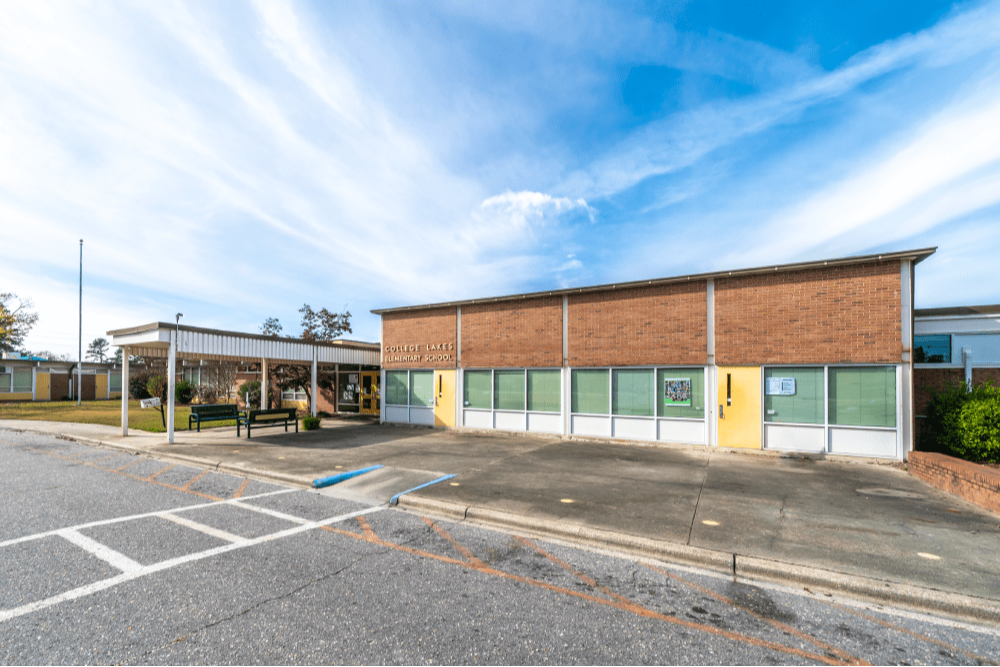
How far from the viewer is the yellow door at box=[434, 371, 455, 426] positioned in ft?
58.2

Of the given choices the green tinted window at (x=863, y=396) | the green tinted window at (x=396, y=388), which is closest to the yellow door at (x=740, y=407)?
the green tinted window at (x=863, y=396)

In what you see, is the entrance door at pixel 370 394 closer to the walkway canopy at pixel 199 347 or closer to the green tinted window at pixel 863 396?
the walkway canopy at pixel 199 347

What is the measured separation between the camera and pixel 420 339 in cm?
1870

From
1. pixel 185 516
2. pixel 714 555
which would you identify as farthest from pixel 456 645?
pixel 185 516

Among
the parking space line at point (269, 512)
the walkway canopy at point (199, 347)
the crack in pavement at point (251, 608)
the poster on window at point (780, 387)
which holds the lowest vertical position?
the parking space line at point (269, 512)

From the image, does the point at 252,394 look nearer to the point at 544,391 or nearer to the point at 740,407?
the point at 544,391

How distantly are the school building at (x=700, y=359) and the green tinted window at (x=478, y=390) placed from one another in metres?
0.05

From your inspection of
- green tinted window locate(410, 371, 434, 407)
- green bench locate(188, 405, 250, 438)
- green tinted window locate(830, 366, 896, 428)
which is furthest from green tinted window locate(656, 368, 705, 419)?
green bench locate(188, 405, 250, 438)

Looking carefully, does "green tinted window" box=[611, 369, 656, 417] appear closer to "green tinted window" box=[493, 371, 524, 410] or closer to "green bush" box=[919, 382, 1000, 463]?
"green tinted window" box=[493, 371, 524, 410]

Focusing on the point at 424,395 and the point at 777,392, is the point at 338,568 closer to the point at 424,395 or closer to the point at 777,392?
the point at 777,392

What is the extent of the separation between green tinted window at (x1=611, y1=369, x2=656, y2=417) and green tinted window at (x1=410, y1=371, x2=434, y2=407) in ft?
24.5

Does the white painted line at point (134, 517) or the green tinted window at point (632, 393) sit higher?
the green tinted window at point (632, 393)

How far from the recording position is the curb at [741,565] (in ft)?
13.9

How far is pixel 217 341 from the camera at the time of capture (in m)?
15.1
